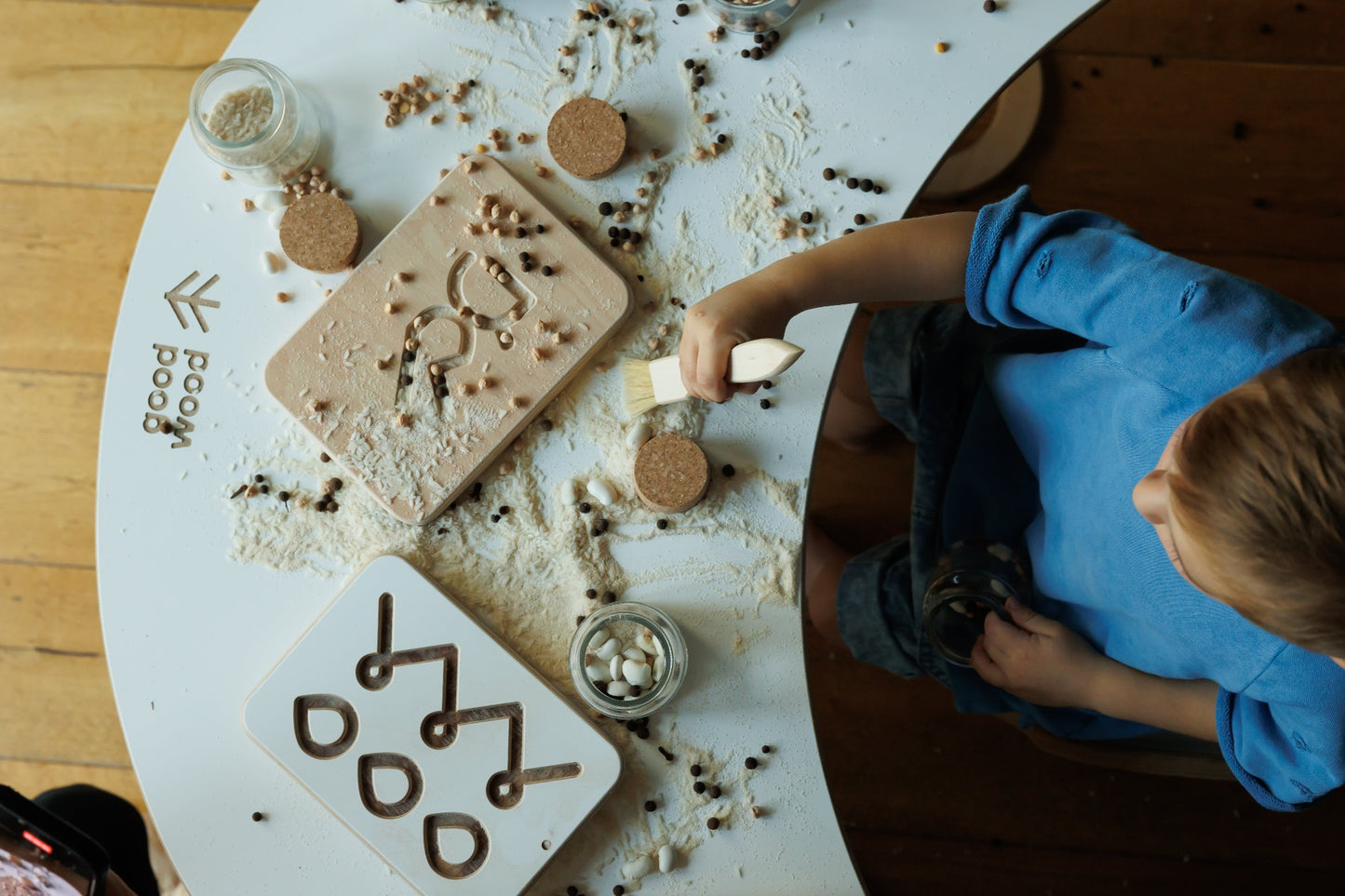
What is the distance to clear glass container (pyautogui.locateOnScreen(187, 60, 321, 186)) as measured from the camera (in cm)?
77

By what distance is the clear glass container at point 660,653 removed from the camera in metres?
0.73

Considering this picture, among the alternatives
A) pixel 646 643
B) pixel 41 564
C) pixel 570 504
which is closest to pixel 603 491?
pixel 570 504

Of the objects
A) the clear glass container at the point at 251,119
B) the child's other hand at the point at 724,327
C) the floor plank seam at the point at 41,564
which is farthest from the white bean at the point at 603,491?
the floor plank seam at the point at 41,564

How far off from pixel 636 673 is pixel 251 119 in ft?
1.90

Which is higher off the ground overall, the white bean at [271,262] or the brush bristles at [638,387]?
the brush bristles at [638,387]

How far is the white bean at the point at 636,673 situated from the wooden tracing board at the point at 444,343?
21cm

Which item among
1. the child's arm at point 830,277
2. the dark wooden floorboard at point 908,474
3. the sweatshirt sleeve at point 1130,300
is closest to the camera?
the sweatshirt sleeve at point 1130,300

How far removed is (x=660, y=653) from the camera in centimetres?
74

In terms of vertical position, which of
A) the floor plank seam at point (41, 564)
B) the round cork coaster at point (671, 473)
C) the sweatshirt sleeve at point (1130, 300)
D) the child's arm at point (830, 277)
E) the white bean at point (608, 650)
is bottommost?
the floor plank seam at point (41, 564)

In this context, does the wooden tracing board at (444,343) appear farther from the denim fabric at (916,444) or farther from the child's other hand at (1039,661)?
the child's other hand at (1039,661)

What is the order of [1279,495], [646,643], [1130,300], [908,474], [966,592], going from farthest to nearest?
[908,474], [966,592], [646,643], [1130,300], [1279,495]

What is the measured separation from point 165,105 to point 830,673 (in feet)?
4.37

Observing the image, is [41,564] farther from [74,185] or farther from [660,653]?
[660,653]

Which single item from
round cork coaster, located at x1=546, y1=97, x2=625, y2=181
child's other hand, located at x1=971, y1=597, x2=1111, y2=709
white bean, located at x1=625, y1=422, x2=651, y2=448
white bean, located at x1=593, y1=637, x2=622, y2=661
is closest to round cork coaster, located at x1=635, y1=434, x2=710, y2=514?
white bean, located at x1=625, y1=422, x2=651, y2=448
